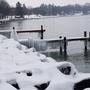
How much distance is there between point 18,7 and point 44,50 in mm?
95717

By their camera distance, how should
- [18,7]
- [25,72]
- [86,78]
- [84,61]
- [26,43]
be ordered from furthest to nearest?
[18,7] → [26,43] → [84,61] → [25,72] → [86,78]

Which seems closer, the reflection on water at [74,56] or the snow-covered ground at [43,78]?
the snow-covered ground at [43,78]

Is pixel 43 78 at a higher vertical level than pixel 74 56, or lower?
higher

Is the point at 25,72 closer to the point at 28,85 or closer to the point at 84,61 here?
the point at 28,85

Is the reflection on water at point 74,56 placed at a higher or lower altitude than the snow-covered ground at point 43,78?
lower

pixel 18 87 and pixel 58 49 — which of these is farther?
pixel 58 49

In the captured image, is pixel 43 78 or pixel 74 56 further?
pixel 74 56

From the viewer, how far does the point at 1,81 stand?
7977mm

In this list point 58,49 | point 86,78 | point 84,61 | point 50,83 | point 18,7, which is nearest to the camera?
point 50,83

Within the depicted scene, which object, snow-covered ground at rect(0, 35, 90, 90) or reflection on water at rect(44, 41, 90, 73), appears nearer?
snow-covered ground at rect(0, 35, 90, 90)

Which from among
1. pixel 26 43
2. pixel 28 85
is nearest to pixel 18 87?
pixel 28 85

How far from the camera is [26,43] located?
2820 centimetres

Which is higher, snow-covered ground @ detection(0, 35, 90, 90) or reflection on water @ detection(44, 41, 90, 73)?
snow-covered ground @ detection(0, 35, 90, 90)

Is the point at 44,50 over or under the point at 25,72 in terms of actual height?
under
